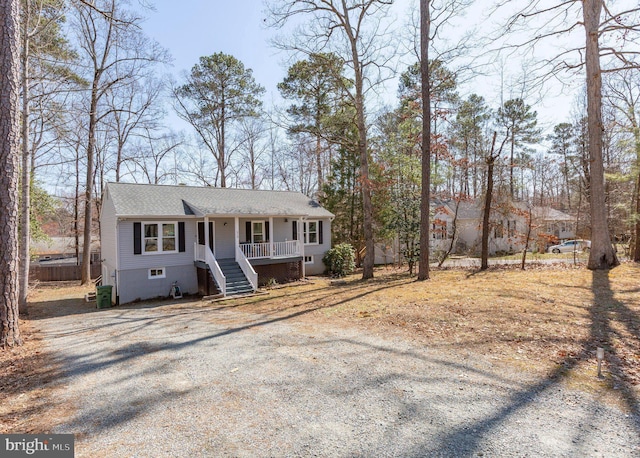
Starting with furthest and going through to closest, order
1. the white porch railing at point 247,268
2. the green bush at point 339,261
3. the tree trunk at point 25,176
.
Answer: the green bush at point 339,261, the white porch railing at point 247,268, the tree trunk at point 25,176

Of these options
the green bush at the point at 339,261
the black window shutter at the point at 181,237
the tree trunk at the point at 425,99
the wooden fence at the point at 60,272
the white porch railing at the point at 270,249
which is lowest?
the wooden fence at the point at 60,272

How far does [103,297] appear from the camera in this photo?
12344 millimetres

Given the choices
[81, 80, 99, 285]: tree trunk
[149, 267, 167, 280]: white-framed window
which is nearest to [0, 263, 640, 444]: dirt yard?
[149, 267, 167, 280]: white-framed window

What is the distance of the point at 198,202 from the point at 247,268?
163 inches

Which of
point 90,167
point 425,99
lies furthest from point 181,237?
point 425,99

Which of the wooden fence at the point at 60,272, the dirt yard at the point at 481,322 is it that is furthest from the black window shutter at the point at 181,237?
the wooden fence at the point at 60,272

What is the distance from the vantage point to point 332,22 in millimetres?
14344

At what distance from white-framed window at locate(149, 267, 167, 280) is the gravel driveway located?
716cm

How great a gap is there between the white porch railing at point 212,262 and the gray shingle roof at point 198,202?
4.99 ft

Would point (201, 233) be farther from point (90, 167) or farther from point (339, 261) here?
point (90, 167)

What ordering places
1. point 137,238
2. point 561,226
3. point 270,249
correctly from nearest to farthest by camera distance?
1. point 137,238
2. point 270,249
3. point 561,226

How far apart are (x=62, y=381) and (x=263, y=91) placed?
78.3 ft

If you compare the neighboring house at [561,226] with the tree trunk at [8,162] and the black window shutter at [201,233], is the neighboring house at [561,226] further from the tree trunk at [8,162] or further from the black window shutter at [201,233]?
the tree trunk at [8,162]

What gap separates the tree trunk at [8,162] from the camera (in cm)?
575
